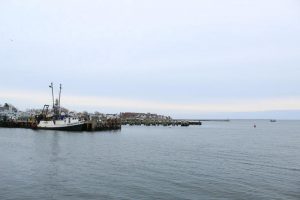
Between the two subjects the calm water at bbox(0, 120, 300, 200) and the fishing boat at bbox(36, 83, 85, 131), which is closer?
the calm water at bbox(0, 120, 300, 200)

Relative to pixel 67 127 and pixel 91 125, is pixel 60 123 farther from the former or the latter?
pixel 91 125

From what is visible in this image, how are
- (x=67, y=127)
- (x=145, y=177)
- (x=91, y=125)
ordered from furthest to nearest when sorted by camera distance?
(x=91, y=125)
(x=67, y=127)
(x=145, y=177)

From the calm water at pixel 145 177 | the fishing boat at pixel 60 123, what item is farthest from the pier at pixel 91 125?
the calm water at pixel 145 177

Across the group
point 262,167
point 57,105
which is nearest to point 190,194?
point 262,167

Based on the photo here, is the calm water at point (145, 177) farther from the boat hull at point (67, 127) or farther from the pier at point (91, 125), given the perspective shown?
the pier at point (91, 125)

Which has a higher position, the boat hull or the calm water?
the boat hull

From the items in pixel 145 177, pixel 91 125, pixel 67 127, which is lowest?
pixel 145 177

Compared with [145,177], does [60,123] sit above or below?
above

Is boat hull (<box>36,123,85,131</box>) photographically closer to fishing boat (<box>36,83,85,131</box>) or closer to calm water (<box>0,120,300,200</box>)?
fishing boat (<box>36,83,85,131</box>)

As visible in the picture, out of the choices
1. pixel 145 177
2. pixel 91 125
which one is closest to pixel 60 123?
pixel 91 125

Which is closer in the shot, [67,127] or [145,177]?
[145,177]

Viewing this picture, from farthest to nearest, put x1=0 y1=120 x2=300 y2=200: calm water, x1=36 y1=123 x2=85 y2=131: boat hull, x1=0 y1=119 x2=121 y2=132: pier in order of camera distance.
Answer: x1=0 y1=119 x2=121 y2=132: pier
x1=36 y1=123 x2=85 y2=131: boat hull
x1=0 y1=120 x2=300 y2=200: calm water

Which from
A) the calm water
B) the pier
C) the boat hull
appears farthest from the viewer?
the pier

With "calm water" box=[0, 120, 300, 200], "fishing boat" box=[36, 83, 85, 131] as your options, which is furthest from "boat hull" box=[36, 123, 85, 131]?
"calm water" box=[0, 120, 300, 200]
